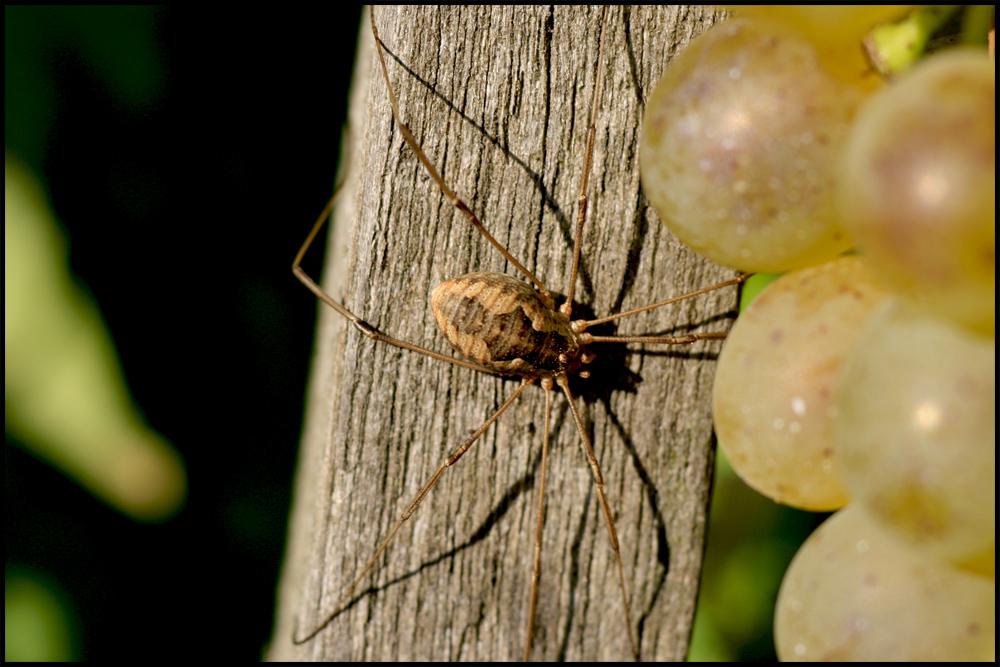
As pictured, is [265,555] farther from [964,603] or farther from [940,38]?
[940,38]

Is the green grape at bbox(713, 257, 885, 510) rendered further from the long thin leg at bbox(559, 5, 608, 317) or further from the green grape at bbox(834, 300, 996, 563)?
the long thin leg at bbox(559, 5, 608, 317)

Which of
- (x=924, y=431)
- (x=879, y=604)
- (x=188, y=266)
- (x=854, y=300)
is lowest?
(x=879, y=604)

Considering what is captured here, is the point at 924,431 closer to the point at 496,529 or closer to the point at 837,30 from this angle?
the point at 837,30

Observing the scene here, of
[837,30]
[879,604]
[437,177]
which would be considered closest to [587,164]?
[437,177]

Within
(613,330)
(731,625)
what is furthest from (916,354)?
(731,625)

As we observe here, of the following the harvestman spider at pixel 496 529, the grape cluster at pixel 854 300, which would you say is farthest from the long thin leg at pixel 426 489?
the grape cluster at pixel 854 300

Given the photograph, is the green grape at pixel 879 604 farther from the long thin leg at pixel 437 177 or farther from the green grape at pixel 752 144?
the long thin leg at pixel 437 177

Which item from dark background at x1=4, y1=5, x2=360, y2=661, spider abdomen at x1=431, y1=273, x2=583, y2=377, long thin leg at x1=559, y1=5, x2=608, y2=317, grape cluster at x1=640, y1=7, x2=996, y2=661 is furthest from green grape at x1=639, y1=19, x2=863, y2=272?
dark background at x1=4, y1=5, x2=360, y2=661
